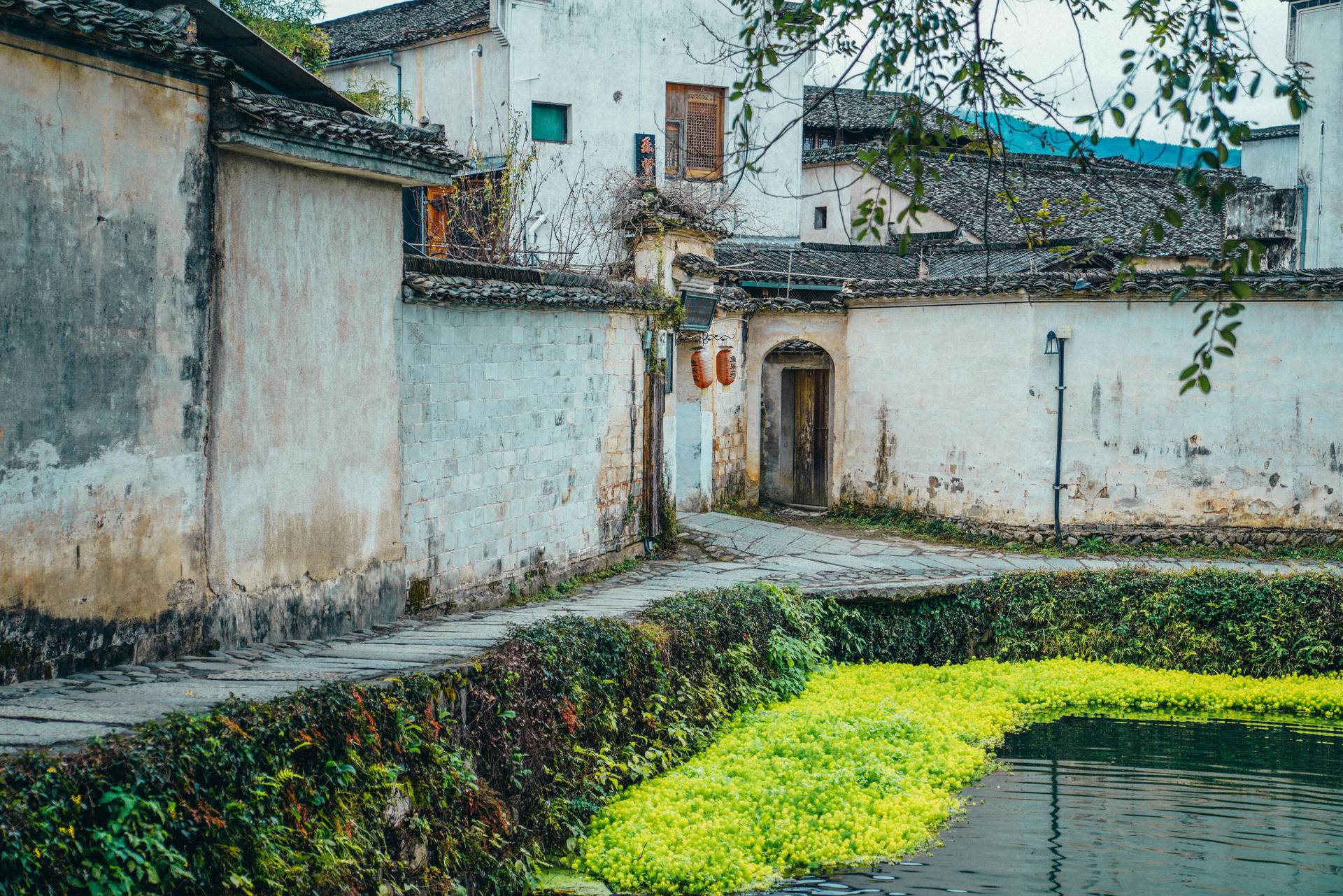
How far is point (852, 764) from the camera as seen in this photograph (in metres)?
9.23

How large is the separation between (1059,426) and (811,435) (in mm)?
4625

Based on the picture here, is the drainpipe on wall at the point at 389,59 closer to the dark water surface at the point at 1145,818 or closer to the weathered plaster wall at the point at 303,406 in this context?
the weathered plaster wall at the point at 303,406

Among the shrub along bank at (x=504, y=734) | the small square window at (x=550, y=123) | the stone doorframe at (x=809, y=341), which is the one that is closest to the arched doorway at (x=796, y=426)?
the stone doorframe at (x=809, y=341)

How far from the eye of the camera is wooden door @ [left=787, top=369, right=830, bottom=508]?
19.7 metres

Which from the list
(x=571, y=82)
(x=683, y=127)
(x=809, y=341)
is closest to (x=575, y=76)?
(x=571, y=82)

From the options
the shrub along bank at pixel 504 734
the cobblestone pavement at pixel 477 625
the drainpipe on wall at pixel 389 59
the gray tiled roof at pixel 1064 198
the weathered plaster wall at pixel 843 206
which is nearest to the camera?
the shrub along bank at pixel 504 734

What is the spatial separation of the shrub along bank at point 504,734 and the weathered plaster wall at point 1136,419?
3.11m

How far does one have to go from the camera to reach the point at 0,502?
631cm

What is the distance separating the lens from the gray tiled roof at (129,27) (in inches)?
244

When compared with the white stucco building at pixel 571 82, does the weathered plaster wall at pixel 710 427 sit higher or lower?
lower

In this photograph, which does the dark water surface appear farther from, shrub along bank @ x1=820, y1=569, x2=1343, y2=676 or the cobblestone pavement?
the cobblestone pavement

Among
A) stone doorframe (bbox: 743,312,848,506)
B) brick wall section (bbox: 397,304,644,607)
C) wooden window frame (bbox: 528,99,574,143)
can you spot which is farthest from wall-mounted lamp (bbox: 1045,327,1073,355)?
wooden window frame (bbox: 528,99,574,143)

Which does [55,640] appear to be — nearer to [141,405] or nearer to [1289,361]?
[141,405]

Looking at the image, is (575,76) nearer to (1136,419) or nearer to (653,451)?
(653,451)
